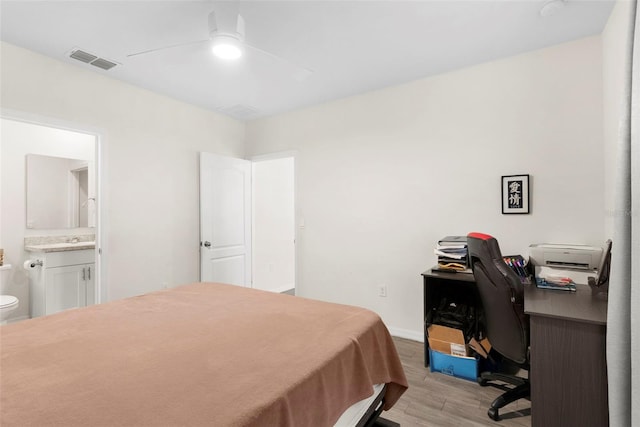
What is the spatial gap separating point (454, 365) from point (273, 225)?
3432 millimetres

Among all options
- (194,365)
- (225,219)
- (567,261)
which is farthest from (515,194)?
(225,219)

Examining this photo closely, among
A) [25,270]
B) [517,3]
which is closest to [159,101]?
[25,270]

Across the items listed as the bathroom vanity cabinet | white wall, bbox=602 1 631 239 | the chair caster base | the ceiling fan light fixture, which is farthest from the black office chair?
the bathroom vanity cabinet

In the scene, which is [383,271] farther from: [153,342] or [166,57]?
[166,57]

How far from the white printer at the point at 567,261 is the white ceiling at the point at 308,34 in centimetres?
163

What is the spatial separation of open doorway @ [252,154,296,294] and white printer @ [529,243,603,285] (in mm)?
3346

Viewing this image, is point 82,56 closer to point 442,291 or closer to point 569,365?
point 442,291

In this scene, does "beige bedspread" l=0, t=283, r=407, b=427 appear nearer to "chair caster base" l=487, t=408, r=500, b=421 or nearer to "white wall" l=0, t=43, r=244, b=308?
"chair caster base" l=487, t=408, r=500, b=421

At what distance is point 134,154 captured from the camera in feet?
10.7

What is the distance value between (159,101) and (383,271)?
3.16 meters

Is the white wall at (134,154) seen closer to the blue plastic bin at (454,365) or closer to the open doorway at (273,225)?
the open doorway at (273,225)

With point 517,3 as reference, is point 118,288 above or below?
below

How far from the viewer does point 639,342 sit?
0.94 meters

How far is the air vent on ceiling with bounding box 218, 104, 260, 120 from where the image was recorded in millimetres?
3914
